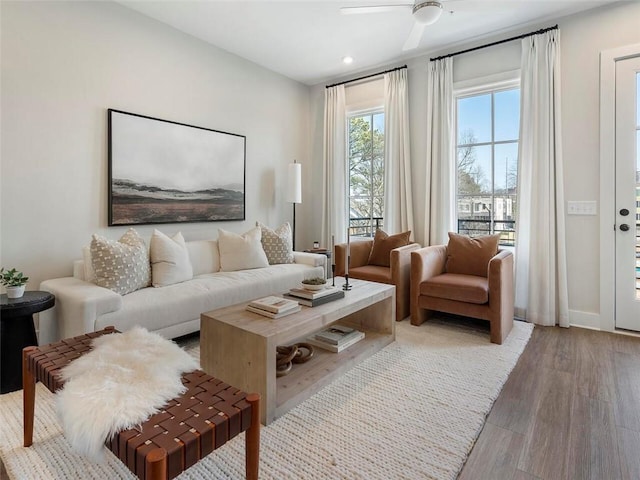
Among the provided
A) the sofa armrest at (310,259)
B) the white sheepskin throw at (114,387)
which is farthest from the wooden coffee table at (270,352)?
the sofa armrest at (310,259)

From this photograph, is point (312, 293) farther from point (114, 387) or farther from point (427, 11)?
point (427, 11)

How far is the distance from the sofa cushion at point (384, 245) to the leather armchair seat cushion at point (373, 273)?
0.11 meters

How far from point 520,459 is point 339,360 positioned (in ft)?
3.48

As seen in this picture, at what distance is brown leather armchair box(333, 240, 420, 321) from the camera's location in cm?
324

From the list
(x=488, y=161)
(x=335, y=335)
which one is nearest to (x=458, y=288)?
(x=335, y=335)

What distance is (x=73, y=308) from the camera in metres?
2.11

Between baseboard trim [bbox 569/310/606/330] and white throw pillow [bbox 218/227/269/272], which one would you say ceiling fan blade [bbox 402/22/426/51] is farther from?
baseboard trim [bbox 569/310/606/330]

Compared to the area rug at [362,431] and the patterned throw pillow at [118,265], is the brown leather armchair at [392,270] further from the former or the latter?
the patterned throw pillow at [118,265]

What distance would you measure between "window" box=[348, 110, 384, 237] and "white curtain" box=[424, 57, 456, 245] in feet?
2.36

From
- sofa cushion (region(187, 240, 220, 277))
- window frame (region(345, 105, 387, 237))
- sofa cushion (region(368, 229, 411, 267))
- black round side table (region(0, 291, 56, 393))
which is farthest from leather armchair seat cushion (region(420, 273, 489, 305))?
black round side table (region(0, 291, 56, 393))

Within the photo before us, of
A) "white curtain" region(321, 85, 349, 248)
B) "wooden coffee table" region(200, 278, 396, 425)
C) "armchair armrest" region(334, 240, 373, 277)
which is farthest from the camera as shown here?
"white curtain" region(321, 85, 349, 248)

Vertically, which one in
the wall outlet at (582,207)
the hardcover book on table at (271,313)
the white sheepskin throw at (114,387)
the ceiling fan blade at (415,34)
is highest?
the ceiling fan blade at (415,34)

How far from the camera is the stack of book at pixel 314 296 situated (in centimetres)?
216

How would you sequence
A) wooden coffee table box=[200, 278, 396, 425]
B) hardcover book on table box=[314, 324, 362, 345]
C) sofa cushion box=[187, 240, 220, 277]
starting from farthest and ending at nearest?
sofa cushion box=[187, 240, 220, 277], hardcover book on table box=[314, 324, 362, 345], wooden coffee table box=[200, 278, 396, 425]
